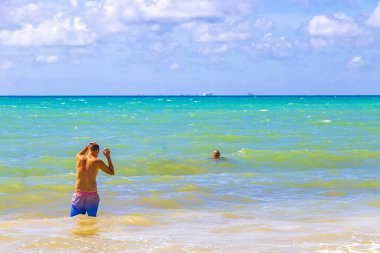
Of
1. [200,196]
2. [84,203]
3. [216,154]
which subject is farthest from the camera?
[216,154]

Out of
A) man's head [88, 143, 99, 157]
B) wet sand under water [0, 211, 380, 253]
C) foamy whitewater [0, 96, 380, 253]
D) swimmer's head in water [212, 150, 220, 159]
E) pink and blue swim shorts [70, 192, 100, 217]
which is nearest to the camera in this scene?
wet sand under water [0, 211, 380, 253]

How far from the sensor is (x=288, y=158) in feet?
71.7

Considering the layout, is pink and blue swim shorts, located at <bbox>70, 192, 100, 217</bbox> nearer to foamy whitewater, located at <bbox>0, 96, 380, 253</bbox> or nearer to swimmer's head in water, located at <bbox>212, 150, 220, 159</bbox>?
foamy whitewater, located at <bbox>0, 96, 380, 253</bbox>

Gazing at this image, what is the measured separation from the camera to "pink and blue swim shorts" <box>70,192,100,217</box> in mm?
10398

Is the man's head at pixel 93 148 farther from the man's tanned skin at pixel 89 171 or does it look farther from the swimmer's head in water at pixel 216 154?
the swimmer's head in water at pixel 216 154

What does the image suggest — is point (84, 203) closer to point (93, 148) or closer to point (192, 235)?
point (93, 148)

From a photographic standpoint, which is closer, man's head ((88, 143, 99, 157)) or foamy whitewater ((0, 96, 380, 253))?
foamy whitewater ((0, 96, 380, 253))

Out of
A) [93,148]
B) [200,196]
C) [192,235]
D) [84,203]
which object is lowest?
[200,196]

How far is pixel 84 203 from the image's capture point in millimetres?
10422

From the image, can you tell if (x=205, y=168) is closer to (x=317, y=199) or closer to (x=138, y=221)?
(x=317, y=199)

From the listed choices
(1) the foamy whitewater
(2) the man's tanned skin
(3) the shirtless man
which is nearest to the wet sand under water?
(1) the foamy whitewater

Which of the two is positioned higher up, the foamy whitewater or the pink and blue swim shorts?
the pink and blue swim shorts

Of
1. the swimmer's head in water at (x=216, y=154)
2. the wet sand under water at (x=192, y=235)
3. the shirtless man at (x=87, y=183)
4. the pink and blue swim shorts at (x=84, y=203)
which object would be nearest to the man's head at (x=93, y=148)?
the shirtless man at (x=87, y=183)

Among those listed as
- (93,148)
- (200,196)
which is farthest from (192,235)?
(200,196)
